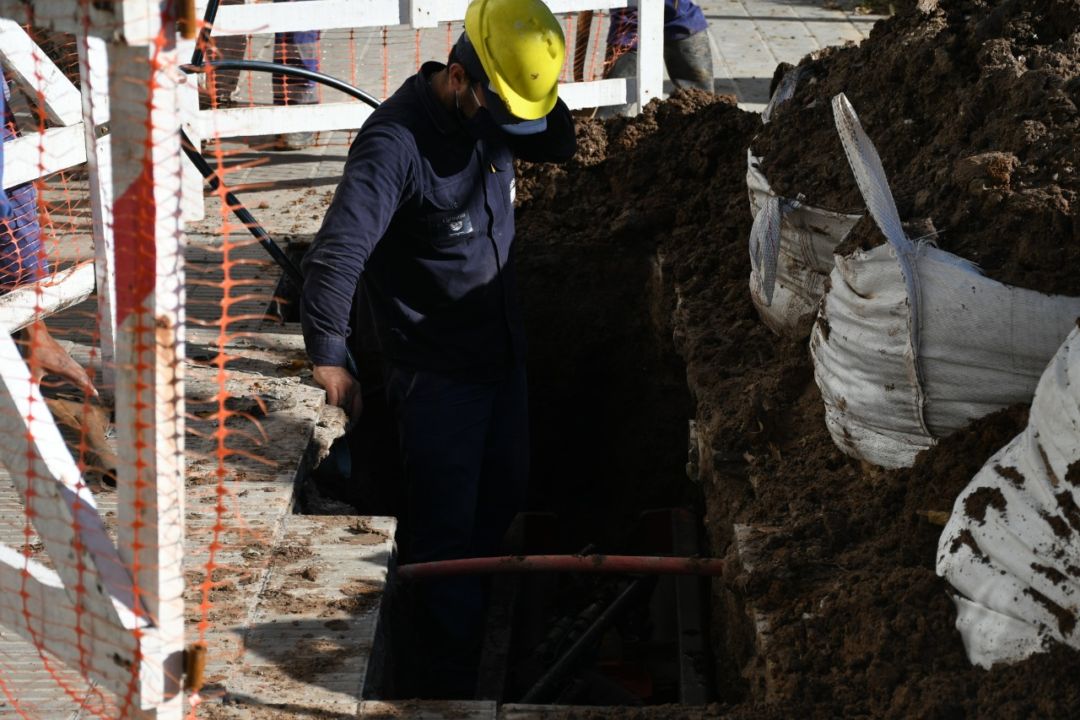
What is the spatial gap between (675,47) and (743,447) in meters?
4.83

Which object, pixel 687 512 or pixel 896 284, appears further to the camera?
pixel 687 512

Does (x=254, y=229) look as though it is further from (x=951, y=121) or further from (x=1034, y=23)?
(x=1034, y=23)

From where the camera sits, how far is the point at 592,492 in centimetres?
618

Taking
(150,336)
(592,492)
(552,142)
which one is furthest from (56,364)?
(592,492)

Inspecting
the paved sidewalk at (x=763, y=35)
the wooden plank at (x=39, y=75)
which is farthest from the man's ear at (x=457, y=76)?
the paved sidewalk at (x=763, y=35)

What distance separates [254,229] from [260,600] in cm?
190

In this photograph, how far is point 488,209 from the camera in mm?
4285

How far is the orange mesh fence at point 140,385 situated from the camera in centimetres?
195

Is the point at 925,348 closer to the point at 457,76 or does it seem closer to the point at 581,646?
the point at 457,76

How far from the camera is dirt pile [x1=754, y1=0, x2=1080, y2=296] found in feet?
10.5

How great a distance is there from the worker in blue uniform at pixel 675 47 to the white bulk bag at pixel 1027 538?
5287 mm

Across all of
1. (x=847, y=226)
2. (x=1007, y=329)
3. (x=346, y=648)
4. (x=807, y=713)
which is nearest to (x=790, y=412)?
(x=847, y=226)

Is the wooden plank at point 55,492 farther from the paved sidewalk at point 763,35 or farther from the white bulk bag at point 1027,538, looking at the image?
the paved sidewalk at point 763,35

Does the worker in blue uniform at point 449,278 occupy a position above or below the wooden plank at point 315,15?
below
